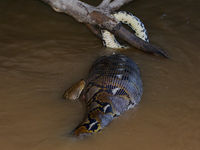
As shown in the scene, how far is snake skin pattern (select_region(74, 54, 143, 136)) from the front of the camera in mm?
3609

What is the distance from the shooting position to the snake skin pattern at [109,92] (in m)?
3.61

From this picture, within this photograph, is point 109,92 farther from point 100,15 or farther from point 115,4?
point 115,4

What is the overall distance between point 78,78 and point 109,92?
85 centimetres

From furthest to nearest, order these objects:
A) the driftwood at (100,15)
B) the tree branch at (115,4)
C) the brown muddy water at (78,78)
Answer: the tree branch at (115,4) < the driftwood at (100,15) < the brown muddy water at (78,78)

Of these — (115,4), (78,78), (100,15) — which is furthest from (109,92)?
(115,4)

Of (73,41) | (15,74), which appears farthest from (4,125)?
(73,41)

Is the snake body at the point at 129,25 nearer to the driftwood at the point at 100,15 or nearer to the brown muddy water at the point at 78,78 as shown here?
the brown muddy water at the point at 78,78

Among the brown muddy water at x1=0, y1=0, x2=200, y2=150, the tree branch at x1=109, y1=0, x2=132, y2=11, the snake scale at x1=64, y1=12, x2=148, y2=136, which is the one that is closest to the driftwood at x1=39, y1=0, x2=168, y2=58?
the tree branch at x1=109, y1=0, x2=132, y2=11

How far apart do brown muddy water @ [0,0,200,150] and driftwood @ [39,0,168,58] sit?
0.94ft

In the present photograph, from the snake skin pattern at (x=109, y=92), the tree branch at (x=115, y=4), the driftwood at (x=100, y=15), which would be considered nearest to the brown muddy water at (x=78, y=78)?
the snake skin pattern at (x=109, y=92)

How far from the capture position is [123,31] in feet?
16.5

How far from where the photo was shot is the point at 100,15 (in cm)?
487

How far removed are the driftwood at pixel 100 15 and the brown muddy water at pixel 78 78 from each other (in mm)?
288

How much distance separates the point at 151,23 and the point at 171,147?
12.1ft
